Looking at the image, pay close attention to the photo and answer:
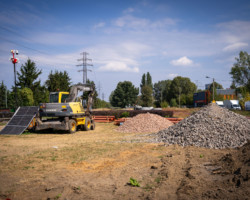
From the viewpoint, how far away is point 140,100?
290 ft

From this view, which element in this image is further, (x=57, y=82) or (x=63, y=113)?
(x=57, y=82)

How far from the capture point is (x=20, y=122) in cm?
1567

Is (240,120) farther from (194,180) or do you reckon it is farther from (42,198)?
(42,198)

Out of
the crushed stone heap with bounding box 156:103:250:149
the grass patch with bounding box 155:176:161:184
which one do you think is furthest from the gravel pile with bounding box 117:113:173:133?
the grass patch with bounding box 155:176:161:184

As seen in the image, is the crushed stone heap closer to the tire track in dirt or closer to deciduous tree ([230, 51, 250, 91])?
the tire track in dirt

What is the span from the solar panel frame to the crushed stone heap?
975 cm

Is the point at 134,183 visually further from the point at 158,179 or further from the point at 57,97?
the point at 57,97

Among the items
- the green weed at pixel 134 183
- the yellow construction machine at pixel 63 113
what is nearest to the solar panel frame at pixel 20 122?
the yellow construction machine at pixel 63 113

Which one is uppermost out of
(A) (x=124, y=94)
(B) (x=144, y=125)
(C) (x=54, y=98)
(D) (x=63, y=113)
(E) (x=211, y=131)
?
(A) (x=124, y=94)

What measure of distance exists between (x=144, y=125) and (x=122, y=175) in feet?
37.1

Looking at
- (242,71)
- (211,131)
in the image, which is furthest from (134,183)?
(242,71)

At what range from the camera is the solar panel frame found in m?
15.0

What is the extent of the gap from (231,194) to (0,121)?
89.5ft

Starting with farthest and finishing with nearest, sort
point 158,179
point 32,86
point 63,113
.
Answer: point 32,86, point 63,113, point 158,179
